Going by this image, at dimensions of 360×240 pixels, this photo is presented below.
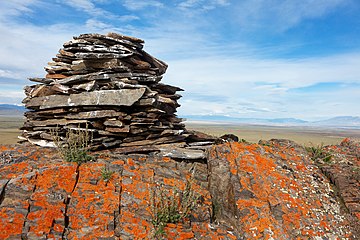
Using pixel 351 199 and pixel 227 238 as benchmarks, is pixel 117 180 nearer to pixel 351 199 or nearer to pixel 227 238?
pixel 227 238

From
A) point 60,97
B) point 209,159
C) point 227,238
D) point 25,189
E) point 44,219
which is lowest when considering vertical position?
point 227,238

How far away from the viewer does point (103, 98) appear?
9547 millimetres

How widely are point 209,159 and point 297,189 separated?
2.72 m

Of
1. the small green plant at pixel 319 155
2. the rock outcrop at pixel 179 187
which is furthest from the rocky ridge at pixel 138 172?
the small green plant at pixel 319 155

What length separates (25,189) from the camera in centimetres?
634

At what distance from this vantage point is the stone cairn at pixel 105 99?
954 centimetres

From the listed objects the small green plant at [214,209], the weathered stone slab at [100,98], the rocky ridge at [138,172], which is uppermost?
the weathered stone slab at [100,98]

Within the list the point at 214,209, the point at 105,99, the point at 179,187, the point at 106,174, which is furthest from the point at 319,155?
the point at 105,99

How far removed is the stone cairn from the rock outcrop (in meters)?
0.96

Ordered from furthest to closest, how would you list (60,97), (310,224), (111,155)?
(60,97)
(111,155)
(310,224)

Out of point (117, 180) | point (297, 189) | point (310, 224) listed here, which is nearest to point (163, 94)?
point (117, 180)

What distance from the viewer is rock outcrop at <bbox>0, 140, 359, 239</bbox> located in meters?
5.93

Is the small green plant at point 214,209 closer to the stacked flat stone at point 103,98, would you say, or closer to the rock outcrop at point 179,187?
the rock outcrop at point 179,187

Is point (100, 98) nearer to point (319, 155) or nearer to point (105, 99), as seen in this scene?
point (105, 99)
